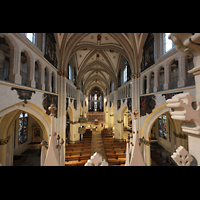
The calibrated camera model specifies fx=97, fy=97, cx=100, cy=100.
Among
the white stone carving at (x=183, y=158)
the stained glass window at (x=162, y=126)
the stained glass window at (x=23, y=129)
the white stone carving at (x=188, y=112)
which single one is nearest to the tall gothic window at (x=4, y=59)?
the white stone carving at (x=188, y=112)

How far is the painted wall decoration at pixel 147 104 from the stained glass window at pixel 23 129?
1170 cm

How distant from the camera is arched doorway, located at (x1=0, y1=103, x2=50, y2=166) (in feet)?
17.5

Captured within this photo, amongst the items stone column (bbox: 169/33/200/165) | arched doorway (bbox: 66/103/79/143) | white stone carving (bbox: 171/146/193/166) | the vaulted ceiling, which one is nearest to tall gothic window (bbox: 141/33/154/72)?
the vaulted ceiling

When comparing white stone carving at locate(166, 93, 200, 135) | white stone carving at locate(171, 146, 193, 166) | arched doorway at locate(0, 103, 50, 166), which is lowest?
arched doorway at locate(0, 103, 50, 166)

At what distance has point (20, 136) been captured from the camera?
10.1 metres

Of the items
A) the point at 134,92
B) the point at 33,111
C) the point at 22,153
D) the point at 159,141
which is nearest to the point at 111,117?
the point at 159,141

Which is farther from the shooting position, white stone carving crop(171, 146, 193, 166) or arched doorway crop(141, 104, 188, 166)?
arched doorway crop(141, 104, 188, 166)

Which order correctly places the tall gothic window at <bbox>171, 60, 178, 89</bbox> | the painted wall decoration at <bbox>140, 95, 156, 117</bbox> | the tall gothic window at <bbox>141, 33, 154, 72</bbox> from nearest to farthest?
1. the tall gothic window at <bbox>171, 60, 178, 89</bbox>
2. the painted wall decoration at <bbox>140, 95, 156, 117</bbox>
3. the tall gothic window at <bbox>141, 33, 154, 72</bbox>

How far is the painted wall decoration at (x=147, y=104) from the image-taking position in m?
5.87

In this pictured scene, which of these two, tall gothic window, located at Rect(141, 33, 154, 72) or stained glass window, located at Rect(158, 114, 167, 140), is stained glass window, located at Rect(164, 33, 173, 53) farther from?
stained glass window, located at Rect(158, 114, 167, 140)

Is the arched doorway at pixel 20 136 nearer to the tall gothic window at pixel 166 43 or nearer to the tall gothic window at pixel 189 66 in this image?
the tall gothic window at pixel 189 66

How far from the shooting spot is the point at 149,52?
6.41 meters

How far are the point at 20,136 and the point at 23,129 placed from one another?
0.75 metres
